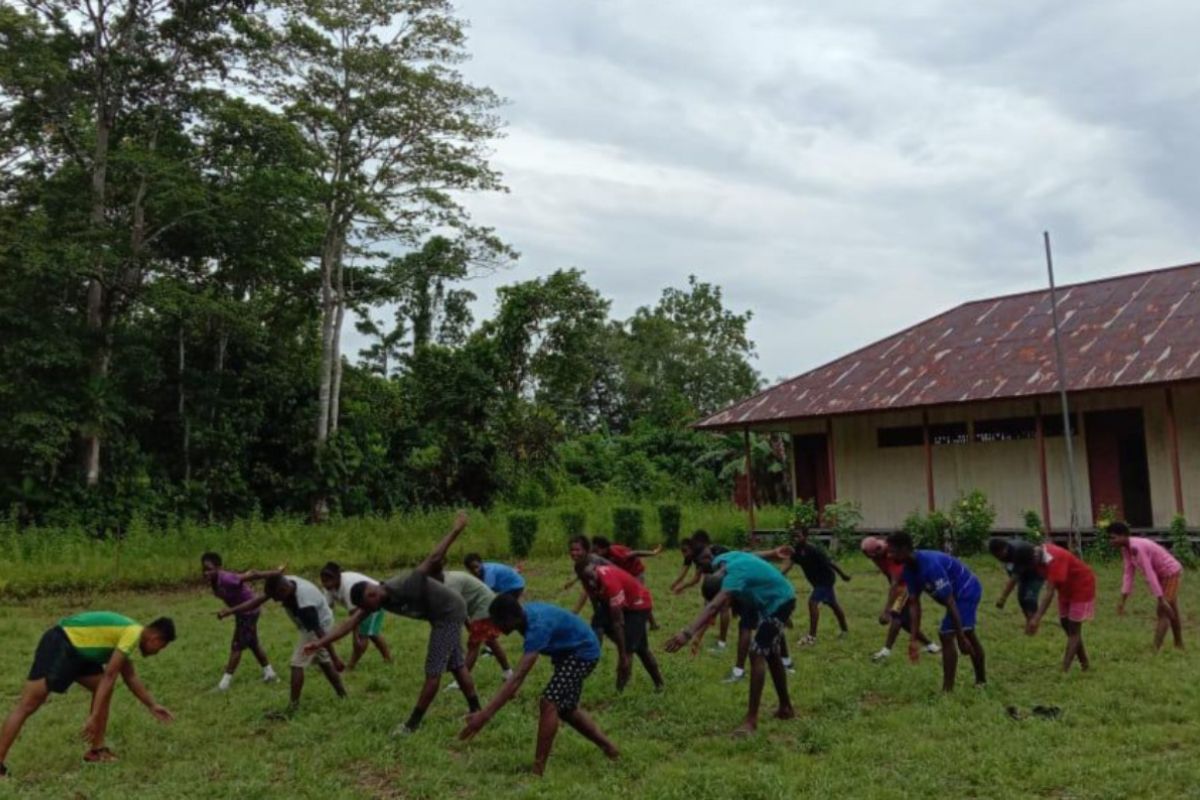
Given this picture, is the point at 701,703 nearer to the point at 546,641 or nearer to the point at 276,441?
the point at 546,641

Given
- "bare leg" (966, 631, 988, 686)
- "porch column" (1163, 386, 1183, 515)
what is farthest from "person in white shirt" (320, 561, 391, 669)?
"porch column" (1163, 386, 1183, 515)

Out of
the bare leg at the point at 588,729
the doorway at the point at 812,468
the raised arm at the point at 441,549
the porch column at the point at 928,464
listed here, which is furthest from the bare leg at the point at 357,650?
the doorway at the point at 812,468

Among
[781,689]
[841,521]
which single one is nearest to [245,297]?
[841,521]

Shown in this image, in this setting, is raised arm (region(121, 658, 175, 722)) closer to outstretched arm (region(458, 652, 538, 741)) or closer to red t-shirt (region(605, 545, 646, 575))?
outstretched arm (region(458, 652, 538, 741))

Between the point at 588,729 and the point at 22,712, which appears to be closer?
the point at 588,729

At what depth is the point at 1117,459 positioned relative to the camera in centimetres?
1844

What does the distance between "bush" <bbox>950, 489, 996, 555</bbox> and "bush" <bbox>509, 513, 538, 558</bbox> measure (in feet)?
28.6

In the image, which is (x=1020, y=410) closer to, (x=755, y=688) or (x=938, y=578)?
(x=938, y=578)

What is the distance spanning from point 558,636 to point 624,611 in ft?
7.70

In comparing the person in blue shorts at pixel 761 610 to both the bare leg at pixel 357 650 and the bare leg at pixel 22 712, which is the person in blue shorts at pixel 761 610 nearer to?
the bare leg at pixel 357 650

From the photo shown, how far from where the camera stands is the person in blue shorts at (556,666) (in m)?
6.59

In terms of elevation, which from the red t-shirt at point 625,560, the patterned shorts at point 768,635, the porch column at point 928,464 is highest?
the porch column at point 928,464

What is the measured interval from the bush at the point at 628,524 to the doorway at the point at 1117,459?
30.0 ft

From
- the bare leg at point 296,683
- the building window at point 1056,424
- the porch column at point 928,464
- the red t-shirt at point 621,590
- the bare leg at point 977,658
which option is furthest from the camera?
the porch column at point 928,464
